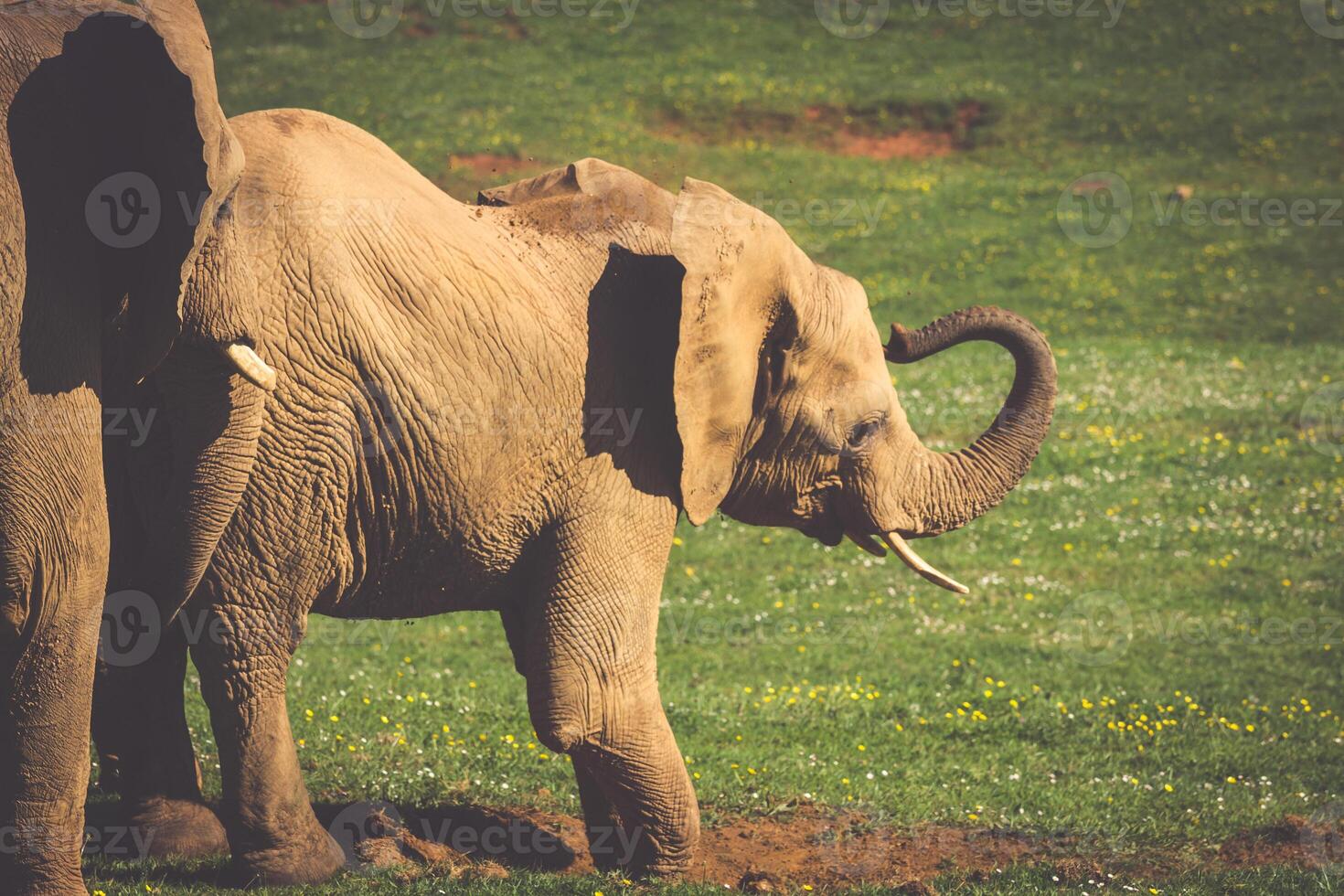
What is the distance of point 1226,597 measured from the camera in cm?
1382

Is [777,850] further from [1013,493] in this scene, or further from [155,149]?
[1013,493]

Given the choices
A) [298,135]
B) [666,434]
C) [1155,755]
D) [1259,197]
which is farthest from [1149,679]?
[1259,197]

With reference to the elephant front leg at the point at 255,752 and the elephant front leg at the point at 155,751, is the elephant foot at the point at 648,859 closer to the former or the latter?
the elephant front leg at the point at 255,752

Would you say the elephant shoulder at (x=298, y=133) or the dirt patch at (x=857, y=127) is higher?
the dirt patch at (x=857, y=127)

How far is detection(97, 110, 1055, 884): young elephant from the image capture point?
5969 mm

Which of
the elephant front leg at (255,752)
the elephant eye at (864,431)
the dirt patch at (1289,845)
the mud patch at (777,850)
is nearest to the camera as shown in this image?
the elephant front leg at (255,752)

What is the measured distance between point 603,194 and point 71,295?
276cm

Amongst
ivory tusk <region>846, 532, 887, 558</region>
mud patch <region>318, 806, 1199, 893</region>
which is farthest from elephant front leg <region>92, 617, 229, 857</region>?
ivory tusk <region>846, 532, 887, 558</region>

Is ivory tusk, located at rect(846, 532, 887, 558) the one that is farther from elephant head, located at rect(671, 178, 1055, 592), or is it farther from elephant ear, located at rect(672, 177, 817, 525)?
elephant ear, located at rect(672, 177, 817, 525)

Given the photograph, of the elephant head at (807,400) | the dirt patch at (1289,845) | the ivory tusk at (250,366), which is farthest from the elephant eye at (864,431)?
the dirt patch at (1289,845)

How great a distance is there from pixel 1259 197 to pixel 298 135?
28.5 metres

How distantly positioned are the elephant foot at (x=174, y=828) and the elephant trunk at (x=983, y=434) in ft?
12.5

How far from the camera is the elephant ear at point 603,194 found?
692 centimetres

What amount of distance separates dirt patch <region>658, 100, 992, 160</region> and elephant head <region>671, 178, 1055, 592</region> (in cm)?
2664
